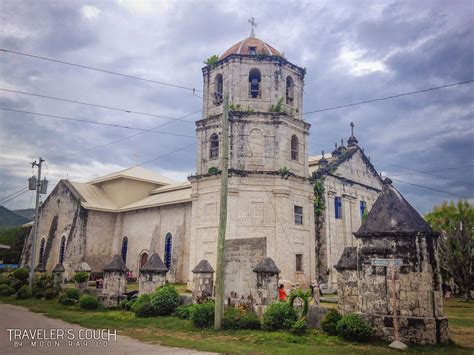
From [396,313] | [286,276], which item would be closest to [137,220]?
[286,276]

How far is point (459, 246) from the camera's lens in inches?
989

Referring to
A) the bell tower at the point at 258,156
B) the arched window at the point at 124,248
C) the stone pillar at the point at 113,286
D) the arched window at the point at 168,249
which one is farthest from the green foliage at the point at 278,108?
the arched window at the point at 124,248

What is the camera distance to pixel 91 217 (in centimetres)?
3428

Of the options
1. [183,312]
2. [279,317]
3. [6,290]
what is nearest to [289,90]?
[183,312]

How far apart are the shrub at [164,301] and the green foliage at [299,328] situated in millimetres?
5946

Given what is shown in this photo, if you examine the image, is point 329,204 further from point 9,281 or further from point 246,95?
point 9,281

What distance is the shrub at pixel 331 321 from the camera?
12.0 meters

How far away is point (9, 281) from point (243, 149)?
1844 cm

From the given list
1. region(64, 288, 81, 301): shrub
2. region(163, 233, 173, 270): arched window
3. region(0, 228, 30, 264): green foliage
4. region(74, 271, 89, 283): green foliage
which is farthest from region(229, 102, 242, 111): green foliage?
region(0, 228, 30, 264): green foliage

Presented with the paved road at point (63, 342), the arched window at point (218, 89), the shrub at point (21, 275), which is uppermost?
the arched window at point (218, 89)

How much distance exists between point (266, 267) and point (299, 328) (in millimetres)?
2542

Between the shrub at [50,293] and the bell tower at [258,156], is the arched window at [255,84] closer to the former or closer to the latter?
the bell tower at [258,156]

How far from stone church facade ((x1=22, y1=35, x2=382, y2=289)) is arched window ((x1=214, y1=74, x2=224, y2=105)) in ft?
0.21

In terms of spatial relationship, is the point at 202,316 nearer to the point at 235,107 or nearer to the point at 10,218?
the point at 235,107
